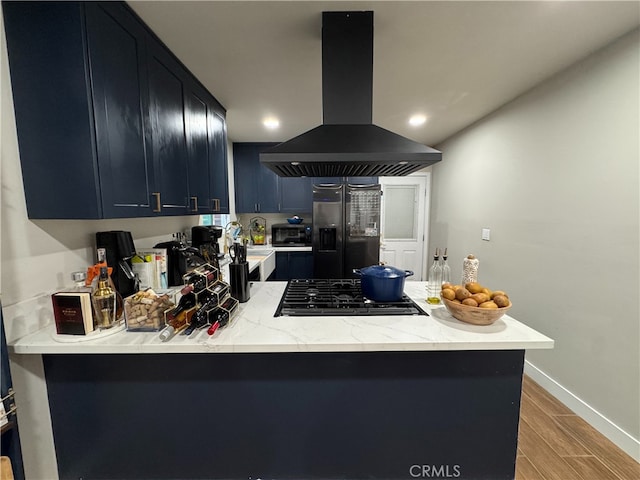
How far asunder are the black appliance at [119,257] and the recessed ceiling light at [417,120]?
9.24ft

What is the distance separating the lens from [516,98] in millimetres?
2367

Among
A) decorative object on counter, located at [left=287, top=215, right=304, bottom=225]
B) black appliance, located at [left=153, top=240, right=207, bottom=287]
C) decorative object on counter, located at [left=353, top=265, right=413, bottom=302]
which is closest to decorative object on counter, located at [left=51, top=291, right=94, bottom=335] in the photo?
black appliance, located at [left=153, top=240, right=207, bottom=287]

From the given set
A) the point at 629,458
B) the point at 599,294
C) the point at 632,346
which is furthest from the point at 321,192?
the point at 629,458

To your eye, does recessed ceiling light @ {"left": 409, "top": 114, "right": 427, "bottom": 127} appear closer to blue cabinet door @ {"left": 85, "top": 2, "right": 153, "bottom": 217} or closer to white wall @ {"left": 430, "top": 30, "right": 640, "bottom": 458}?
white wall @ {"left": 430, "top": 30, "right": 640, "bottom": 458}

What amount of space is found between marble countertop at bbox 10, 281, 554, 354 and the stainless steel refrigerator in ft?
8.14

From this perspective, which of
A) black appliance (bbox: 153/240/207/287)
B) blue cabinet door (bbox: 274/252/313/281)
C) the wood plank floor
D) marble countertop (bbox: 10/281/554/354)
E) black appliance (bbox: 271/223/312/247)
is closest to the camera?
marble countertop (bbox: 10/281/554/354)

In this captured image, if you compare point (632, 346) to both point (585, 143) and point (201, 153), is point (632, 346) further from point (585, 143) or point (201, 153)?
point (201, 153)

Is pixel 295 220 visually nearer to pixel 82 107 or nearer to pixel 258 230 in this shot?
pixel 258 230

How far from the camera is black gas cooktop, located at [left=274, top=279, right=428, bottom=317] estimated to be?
4.27 feet

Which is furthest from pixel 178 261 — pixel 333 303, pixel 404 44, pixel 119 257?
pixel 404 44

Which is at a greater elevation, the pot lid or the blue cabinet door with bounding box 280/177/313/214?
the blue cabinet door with bounding box 280/177/313/214

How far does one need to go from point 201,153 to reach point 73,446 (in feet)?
6.01

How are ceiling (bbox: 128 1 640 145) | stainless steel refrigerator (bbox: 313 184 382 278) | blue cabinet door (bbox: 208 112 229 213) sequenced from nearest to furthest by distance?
ceiling (bbox: 128 1 640 145) → blue cabinet door (bbox: 208 112 229 213) → stainless steel refrigerator (bbox: 313 184 382 278)

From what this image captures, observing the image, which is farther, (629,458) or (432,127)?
(432,127)
